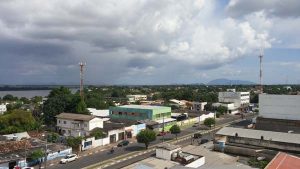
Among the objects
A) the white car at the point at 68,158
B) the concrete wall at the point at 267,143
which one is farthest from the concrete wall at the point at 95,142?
the concrete wall at the point at 267,143

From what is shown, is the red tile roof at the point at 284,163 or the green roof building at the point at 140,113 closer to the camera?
the red tile roof at the point at 284,163

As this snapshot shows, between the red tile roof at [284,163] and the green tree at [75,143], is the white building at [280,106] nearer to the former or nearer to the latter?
the red tile roof at [284,163]

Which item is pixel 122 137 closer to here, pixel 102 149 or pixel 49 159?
pixel 102 149

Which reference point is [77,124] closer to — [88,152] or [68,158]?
[88,152]

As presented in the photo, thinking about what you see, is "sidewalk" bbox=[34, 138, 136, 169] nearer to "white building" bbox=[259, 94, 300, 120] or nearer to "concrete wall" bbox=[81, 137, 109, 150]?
"concrete wall" bbox=[81, 137, 109, 150]

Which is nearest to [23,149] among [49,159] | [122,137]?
[49,159]

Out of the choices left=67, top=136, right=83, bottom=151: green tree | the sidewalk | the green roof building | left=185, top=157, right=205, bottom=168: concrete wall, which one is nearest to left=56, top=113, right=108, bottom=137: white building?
the sidewalk
